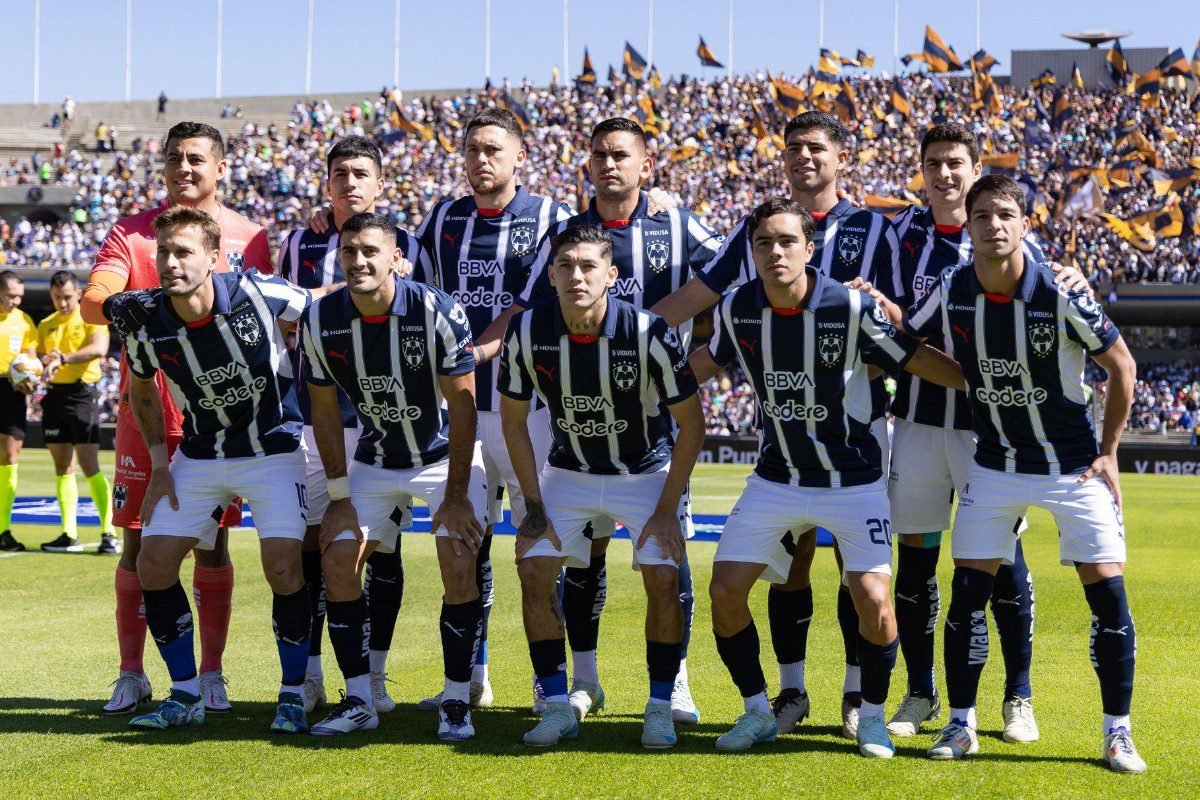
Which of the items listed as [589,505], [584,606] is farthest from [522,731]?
[589,505]

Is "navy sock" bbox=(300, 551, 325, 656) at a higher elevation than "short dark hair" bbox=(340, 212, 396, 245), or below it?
below

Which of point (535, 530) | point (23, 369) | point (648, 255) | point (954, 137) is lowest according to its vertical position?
point (535, 530)

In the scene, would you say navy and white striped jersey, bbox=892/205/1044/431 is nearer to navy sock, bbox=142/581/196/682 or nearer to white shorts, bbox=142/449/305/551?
white shorts, bbox=142/449/305/551

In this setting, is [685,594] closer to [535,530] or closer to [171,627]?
[535,530]

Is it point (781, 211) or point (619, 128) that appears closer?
point (781, 211)

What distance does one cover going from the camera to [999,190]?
4555mm

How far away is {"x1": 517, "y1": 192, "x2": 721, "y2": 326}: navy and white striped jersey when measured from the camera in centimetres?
553

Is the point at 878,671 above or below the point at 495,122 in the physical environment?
below

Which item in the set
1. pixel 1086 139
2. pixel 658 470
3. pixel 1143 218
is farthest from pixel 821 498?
pixel 1086 139

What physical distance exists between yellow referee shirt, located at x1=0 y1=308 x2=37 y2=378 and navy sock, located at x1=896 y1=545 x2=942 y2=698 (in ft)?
28.2

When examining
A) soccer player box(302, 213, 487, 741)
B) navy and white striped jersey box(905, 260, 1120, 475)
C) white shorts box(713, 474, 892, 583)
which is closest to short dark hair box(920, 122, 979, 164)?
navy and white striped jersey box(905, 260, 1120, 475)

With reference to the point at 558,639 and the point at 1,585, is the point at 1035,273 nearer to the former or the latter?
the point at 558,639

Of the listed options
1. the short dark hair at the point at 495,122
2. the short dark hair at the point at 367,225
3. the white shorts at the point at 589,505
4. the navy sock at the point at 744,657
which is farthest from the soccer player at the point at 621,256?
the short dark hair at the point at 367,225

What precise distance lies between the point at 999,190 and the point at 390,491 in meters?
2.72
